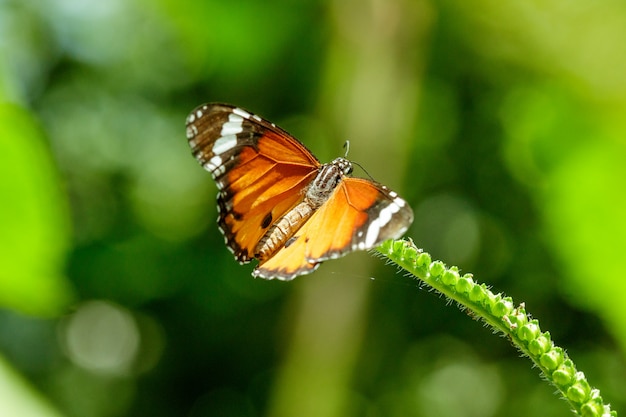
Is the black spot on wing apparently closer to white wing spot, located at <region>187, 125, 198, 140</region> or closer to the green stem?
white wing spot, located at <region>187, 125, 198, 140</region>

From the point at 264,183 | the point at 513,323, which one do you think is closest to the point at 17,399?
the point at 264,183

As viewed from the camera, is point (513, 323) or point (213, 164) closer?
point (513, 323)

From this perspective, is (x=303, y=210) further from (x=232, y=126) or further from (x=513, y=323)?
(x=513, y=323)

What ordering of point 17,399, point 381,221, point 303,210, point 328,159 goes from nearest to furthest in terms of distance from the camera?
point 381,221 < point 17,399 < point 303,210 < point 328,159

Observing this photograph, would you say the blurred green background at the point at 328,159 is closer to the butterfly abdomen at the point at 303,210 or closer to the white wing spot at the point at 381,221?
the butterfly abdomen at the point at 303,210

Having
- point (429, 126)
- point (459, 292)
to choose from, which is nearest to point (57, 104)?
point (429, 126)

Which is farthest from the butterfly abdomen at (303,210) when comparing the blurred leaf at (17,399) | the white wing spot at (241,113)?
the blurred leaf at (17,399)

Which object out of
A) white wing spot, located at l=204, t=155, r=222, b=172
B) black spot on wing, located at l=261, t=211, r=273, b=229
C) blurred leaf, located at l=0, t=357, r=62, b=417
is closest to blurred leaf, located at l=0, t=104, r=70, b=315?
blurred leaf, located at l=0, t=357, r=62, b=417
